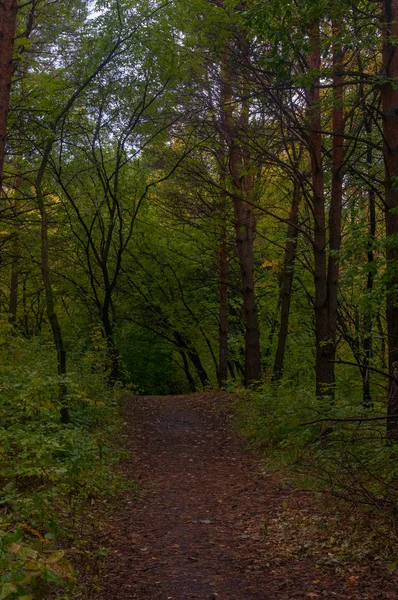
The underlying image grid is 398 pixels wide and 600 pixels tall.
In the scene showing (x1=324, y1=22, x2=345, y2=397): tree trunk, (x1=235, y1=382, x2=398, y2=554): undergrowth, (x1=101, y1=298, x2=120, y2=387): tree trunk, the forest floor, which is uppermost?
(x1=324, y1=22, x2=345, y2=397): tree trunk

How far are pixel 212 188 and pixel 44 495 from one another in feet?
40.2

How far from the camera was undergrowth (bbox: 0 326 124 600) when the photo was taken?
3197mm

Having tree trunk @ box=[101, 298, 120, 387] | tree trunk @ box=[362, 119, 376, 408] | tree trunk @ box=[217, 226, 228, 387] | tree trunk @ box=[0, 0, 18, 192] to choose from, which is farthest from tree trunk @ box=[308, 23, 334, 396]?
tree trunk @ box=[217, 226, 228, 387]

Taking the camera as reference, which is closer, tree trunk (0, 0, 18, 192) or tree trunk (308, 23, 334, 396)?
tree trunk (0, 0, 18, 192)

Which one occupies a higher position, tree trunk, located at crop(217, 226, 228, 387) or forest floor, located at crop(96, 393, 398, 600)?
tree trunk, located at crop(217, 226, 228, 387)

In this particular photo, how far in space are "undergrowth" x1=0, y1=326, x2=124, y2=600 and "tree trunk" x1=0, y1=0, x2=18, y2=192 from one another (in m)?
2.91

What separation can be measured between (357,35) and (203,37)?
4262mm

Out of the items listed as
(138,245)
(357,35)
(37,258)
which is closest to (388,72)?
(357,35)

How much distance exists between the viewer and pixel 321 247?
10133mm

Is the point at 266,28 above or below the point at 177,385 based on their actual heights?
above

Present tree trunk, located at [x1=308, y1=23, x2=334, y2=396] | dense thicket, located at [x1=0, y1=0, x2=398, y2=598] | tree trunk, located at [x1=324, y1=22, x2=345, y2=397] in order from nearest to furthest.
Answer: dense thicket, located at [x1=0, y1=0, x2=398, y2=598]
tree trunk, located at [x1=308, y1=23, x2=334, y2=396]
tree trunk, located at [x1=324, y1=22, x2=345, y2=397]

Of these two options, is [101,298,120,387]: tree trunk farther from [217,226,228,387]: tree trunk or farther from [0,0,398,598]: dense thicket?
[217,226,228,387]: tree trunk

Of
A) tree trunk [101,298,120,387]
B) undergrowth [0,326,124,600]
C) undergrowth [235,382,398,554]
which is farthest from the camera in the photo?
tree trunk [101,298,120,387]

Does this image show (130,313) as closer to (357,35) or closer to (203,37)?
(203,37)
